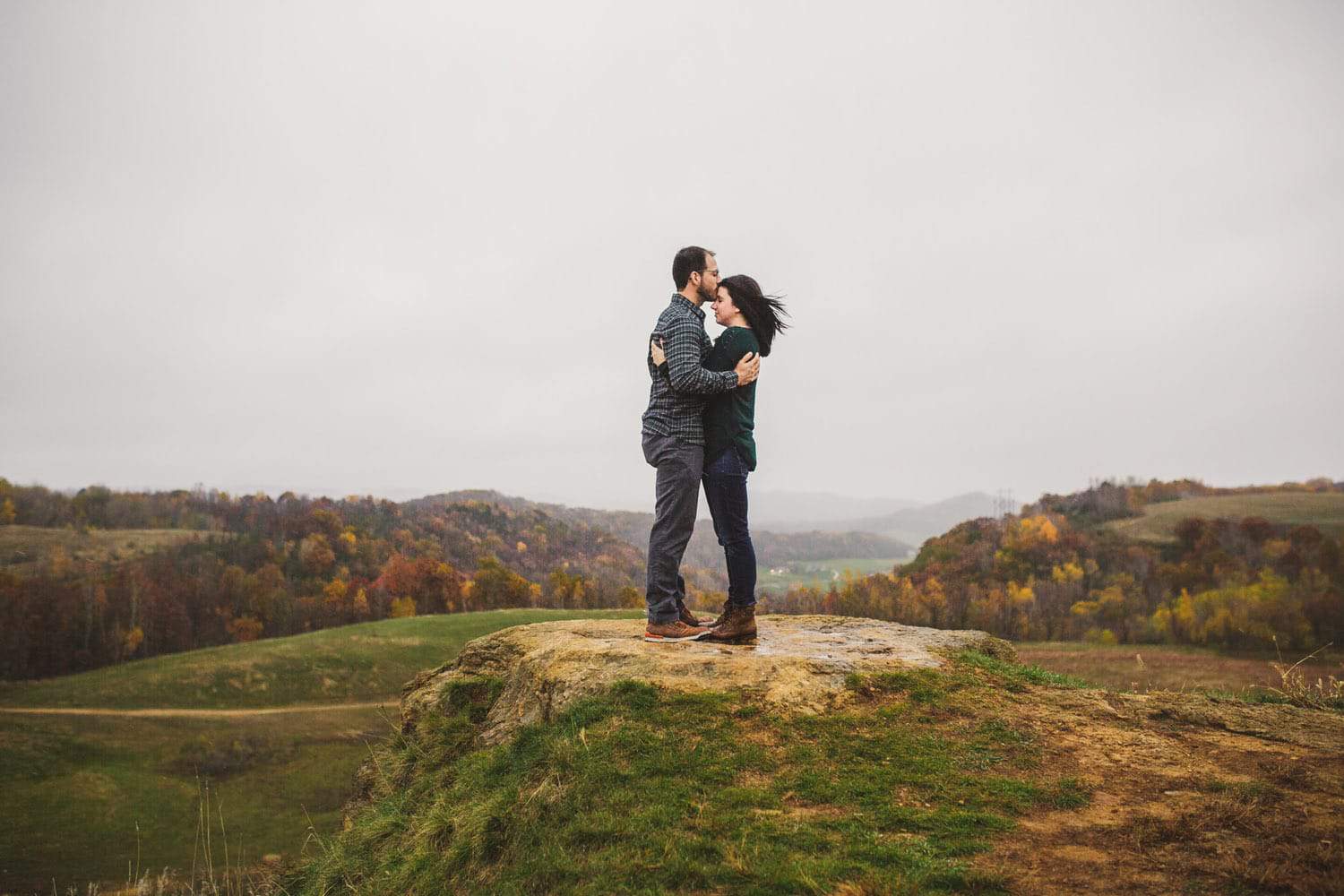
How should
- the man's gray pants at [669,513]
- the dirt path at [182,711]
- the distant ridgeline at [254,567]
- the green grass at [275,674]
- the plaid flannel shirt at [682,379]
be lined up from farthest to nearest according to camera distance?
the distant ridgeline at [254,567] → the green grass at [275,674] → the dirt path at [182,711] → the man's gray pants at [669,513] → the plaid flannel shirt at [682,379]

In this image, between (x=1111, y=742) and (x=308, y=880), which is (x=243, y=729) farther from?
(x=1111, y=742)

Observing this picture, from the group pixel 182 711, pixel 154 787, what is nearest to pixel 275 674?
pixel 182 711

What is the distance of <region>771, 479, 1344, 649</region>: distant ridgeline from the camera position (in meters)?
53.8

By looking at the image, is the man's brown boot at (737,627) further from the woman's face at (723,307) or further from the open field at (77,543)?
the open field at (77,543)

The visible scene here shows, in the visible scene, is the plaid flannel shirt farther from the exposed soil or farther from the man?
the exposed soil

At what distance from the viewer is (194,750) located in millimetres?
36062

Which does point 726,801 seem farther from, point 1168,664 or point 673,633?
point 1168,664

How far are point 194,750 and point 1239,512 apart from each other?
3974 inches

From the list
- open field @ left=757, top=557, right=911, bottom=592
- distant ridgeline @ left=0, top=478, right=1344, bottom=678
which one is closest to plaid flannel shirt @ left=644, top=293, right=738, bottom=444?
distant ridgeline @ left=0, top=478, right=1344, bottom=678

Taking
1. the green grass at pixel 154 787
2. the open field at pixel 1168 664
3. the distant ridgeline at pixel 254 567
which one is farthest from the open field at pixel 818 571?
the green grass at pixel 154 787

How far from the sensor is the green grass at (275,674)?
143 ft

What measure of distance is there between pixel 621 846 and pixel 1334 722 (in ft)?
20.9

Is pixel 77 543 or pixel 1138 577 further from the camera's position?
pixel 77 543

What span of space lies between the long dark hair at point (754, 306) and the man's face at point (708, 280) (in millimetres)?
112
